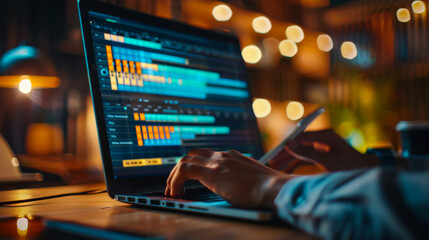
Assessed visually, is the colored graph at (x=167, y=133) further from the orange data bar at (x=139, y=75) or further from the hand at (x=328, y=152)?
the hand at (x=328, y=152)

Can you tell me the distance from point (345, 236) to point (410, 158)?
653mm

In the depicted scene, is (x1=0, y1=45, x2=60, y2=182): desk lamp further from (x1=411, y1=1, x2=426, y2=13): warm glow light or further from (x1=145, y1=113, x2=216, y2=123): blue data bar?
(x1=411, y1=1, x2=426, y2=13): warm glow light

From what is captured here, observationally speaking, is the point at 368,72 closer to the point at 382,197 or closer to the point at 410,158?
the point at 410,158

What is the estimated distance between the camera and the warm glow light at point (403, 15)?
4266 millimetres

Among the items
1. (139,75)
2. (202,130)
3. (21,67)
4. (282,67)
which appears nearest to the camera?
(139,75)

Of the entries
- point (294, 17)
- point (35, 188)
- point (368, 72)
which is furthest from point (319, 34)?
point (35, 188)

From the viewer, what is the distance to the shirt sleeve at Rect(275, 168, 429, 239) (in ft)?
0.99

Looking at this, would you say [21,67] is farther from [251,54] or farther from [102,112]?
[251,54]

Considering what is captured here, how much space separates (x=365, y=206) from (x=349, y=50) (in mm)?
4653

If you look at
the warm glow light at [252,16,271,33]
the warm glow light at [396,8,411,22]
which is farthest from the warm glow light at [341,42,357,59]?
the warm glow light at [252,16,271,33]

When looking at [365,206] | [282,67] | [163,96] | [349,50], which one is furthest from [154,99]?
[349,50]

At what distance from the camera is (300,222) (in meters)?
0.41

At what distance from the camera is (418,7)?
425 centimetres

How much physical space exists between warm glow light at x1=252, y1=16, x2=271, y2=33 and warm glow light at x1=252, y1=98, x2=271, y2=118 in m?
0.69
